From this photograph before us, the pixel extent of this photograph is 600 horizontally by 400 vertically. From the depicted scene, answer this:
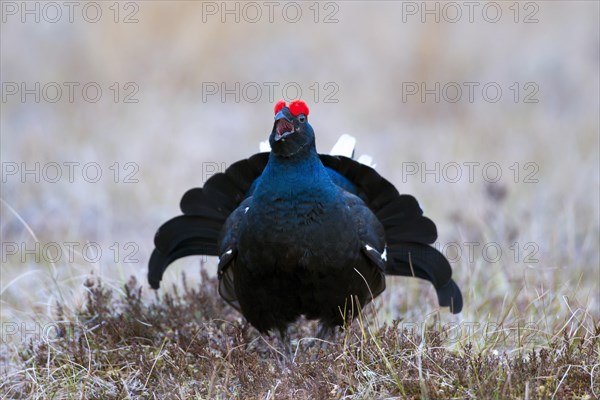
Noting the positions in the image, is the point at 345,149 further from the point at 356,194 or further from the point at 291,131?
the point at 291,131

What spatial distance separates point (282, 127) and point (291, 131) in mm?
49

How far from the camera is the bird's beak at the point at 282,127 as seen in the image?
3.75 m

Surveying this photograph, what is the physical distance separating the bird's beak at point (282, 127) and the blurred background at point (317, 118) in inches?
59.8

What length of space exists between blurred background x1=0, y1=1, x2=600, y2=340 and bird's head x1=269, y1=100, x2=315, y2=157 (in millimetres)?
1426

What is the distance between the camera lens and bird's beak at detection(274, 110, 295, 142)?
3.75 m

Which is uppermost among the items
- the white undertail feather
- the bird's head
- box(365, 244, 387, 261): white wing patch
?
the bird's head

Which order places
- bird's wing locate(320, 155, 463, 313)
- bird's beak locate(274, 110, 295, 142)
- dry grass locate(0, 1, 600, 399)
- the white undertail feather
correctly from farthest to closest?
the white undertail feather < bird's wing locate(320, 155, 463, 313) < bird's beak locate(274, 110, 295, 142) < dry grass locate(0, 1, 600, 399)

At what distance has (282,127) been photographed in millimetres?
3754

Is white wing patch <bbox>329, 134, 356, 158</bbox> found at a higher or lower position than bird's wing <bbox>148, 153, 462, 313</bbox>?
higher

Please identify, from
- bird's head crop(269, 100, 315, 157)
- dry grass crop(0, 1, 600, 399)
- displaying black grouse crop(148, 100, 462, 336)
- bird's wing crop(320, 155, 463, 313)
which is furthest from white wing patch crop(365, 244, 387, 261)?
bird's head crop(269, 100, 315, 157)

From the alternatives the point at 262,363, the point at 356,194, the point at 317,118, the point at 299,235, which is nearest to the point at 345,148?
the point at 356,194

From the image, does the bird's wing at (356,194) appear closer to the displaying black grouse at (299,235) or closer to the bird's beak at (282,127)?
the displaying black grouse at (299,235)

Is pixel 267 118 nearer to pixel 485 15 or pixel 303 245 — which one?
pixel 485 15

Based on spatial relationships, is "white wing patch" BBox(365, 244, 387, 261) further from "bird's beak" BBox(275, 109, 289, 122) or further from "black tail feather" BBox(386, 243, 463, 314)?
"bird's beak" BBox(275, 109, 289, 122)
